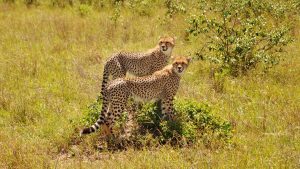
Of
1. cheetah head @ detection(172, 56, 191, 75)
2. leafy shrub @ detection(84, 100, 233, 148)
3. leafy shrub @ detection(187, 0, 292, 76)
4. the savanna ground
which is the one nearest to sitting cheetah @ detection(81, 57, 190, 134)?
cheetah head @ detection(172, 56, 191, 75)

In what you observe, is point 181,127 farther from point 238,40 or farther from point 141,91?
point 238,40

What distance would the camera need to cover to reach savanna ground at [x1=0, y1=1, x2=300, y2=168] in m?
4.43

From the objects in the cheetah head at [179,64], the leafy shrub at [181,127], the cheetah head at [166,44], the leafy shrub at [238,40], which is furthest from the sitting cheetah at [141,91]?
the leafy shrub at [238,40]

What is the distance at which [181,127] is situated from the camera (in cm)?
494

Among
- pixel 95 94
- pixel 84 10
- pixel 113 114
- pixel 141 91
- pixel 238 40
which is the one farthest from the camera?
pixel 84 10

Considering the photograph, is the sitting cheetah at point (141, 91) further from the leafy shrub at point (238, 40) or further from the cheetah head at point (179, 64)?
the leafy shrub at point (238, 40)

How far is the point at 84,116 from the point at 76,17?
5.58 m

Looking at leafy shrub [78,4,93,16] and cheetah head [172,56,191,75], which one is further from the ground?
leafy shrub [78,4,93,16]

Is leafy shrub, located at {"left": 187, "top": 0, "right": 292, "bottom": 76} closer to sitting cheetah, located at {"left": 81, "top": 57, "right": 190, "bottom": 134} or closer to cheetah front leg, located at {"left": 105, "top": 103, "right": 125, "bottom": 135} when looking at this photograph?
sitting cheetah, located at {"left": 81, "top": 57, "right": 190, "bottom": 134}

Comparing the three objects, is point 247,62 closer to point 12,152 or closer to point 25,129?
point 25,129

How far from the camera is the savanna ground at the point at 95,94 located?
4434 mm

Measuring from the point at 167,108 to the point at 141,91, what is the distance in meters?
0.33

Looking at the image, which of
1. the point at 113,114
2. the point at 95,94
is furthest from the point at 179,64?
the point at 95,94

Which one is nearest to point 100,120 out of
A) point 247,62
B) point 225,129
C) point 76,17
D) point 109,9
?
point 225,129
